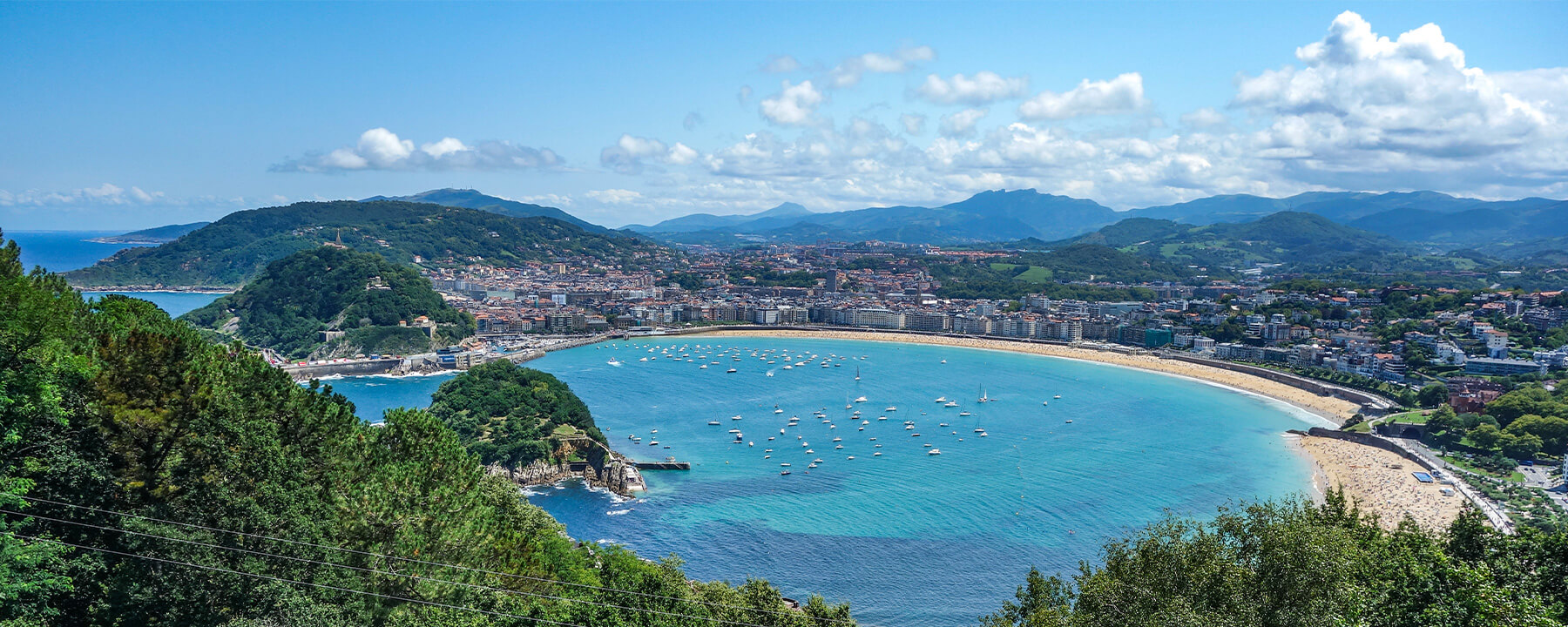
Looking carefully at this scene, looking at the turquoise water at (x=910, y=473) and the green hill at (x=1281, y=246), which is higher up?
the green hill at (x=1281, y=246)

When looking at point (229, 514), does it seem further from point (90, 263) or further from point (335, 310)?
point (90, 263)

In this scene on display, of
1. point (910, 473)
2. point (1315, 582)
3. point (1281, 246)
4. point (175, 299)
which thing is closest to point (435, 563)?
point (1315, 582)

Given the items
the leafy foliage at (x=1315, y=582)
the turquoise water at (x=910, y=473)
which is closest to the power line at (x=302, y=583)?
the leafy foliage at (x=1315, y=582)

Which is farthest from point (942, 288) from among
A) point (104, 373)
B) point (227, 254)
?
point (104, 373)

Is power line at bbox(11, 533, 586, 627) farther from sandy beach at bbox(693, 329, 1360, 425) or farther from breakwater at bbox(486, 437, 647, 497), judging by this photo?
sandy beach at bbox(693, 329, 1360, 425)

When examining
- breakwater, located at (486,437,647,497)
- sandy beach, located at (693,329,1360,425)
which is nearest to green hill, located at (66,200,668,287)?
sandy beach, located at (693,329,1360,425)

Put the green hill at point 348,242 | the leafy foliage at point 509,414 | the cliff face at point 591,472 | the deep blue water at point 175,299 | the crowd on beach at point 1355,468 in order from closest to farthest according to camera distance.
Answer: the crowd on beach at point 1355,468 < the cliff face at point 591,472 < the leafy foliage at point 509,414 < the deep blue water at point 175,299 < the green hill at point 348,242

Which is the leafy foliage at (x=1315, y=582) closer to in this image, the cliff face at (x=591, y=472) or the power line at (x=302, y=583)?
the power line at (x=302, y=583)
